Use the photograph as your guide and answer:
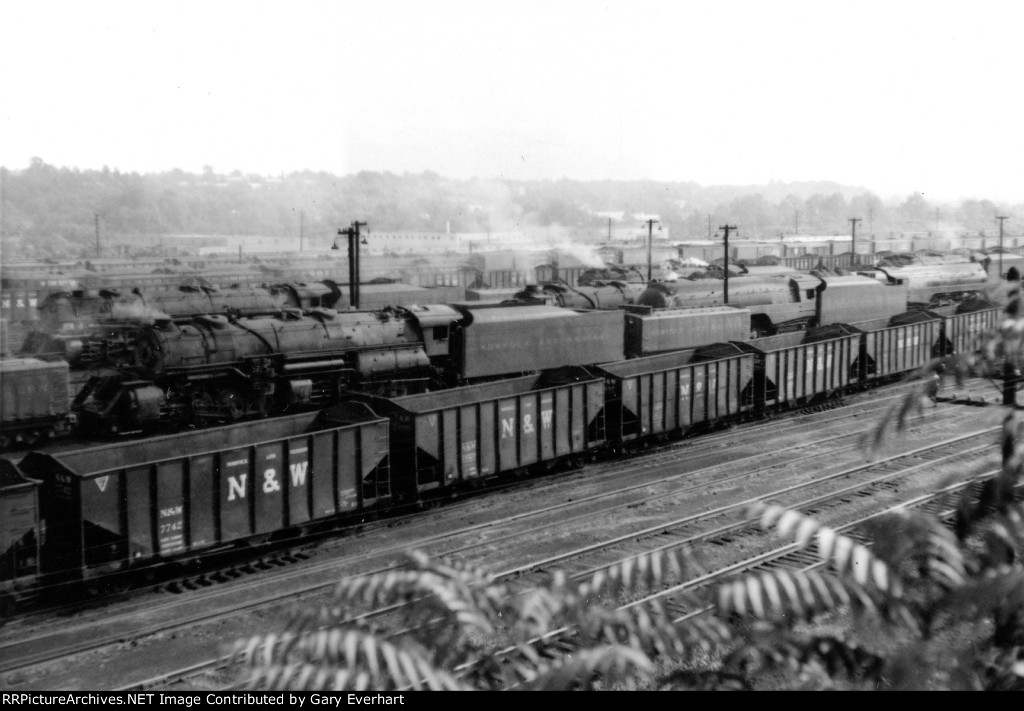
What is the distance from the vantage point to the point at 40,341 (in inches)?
1176

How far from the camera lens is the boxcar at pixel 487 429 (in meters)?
16.8

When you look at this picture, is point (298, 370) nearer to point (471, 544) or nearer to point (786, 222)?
point (471, 544)

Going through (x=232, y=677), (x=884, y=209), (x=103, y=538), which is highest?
(x=884, y=209)

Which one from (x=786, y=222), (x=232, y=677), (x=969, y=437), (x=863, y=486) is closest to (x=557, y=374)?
(x=863, y=486)

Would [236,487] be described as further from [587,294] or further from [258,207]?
[258,207]

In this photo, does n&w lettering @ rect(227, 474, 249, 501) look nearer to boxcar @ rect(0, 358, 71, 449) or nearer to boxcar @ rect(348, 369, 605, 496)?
boxcar @ rect(348, 369, 605, 496)

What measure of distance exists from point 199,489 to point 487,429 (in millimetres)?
6098

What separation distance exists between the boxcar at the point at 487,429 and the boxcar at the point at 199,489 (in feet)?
2.13

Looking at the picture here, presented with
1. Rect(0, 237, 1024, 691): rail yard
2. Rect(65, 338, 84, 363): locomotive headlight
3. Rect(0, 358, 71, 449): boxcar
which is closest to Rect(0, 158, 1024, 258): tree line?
Rect(65, 338, 84, 363): locomotive headlight

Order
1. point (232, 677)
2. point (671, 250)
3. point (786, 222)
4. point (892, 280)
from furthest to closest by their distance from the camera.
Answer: point (786, 222) → point (671, 250) → point (892, 280) → point (232, 677)

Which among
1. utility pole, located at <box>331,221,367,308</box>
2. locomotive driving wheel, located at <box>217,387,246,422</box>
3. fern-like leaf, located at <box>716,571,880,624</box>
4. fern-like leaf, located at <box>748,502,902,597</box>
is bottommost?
locomotive driving wheel, located at <box>217,387,246,422</box>

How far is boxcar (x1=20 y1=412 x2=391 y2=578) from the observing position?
484 inches

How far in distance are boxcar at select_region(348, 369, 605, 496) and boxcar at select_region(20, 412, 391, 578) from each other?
2.13 feet

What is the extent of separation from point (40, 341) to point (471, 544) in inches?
828
